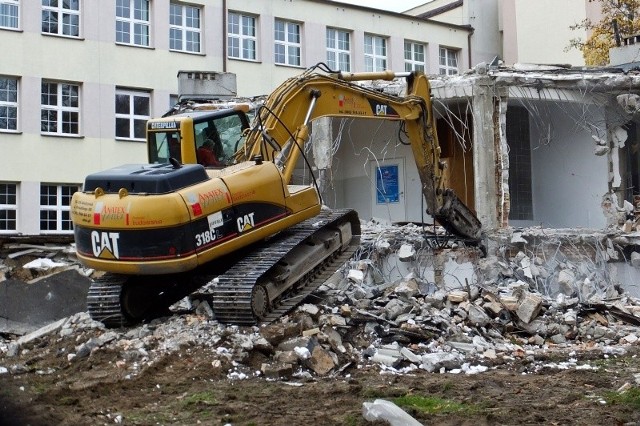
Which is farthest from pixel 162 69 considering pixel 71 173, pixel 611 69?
pixel 611 69

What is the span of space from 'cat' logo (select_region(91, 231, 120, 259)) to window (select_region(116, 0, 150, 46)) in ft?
61.0

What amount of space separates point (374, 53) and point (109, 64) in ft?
32.3

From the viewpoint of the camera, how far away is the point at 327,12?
102 feet

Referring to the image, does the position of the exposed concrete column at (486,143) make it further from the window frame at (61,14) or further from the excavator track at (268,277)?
the window frame at (61,14)

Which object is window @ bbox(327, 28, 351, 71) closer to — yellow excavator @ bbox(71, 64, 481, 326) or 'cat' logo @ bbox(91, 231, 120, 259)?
yellow excavator @ bbox(71, 64, 481, 326)

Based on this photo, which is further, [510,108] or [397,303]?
[510,108]

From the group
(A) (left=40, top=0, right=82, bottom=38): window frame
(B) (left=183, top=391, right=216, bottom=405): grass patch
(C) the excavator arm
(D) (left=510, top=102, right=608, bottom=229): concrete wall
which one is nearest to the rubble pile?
(B) (left=183, top=391, right=216, bottom=405): grass patch

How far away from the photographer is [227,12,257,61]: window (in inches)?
1173

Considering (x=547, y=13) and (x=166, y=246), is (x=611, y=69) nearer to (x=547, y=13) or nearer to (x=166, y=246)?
(x=166, y=246)

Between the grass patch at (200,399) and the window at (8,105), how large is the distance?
19.5m

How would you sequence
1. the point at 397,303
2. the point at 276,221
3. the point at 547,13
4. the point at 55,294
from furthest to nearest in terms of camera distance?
1. the point at 547,13
2. the point at 55,294
3. the point at 397,303
4. the point at 276,221

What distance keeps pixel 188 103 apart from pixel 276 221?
29.4ft

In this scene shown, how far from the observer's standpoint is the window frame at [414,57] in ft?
110

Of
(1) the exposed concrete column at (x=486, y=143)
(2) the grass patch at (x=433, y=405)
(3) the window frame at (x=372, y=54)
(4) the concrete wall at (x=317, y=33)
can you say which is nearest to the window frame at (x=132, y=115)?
(4) the concrete wall at (x=317, y=33)
